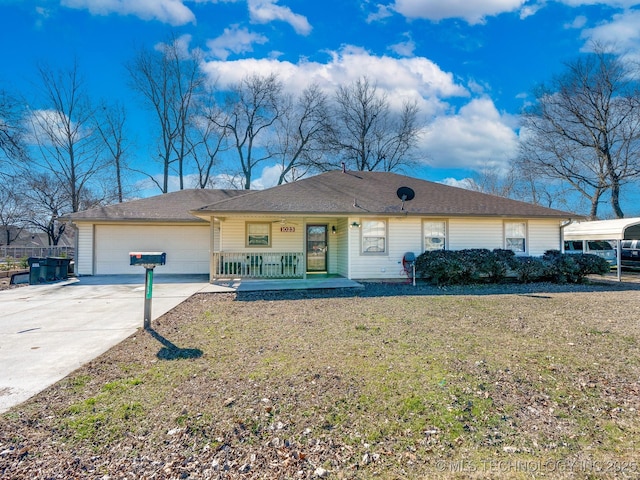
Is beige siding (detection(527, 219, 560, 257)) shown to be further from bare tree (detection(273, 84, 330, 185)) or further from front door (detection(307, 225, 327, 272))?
bare tree (detection(273, 84, 330, 185))

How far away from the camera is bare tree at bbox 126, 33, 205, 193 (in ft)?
80.7

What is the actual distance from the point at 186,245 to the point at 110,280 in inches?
119

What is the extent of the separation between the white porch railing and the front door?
57.7 inches

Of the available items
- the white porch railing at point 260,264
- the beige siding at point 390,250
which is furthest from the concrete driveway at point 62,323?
the beige siding at point 390,250

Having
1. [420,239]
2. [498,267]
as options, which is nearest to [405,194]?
[420,239]

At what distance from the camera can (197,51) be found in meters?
25.2

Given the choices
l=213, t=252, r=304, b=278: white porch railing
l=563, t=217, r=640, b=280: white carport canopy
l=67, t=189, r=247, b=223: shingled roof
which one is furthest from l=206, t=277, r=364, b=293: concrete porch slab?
l=563, t=217, r=640, b=280: white carport canopy

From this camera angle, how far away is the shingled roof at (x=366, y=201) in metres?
11.1

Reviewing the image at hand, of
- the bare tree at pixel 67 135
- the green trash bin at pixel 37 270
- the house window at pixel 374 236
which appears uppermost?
the bare tree at pixel 67 135

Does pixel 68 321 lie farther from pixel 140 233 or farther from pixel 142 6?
pixel 142 6

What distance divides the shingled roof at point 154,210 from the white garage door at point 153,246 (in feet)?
1.75

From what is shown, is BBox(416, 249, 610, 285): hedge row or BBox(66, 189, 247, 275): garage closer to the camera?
BBox(416, 249, 610, 285): hedge row

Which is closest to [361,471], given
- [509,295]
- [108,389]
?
[108,389]

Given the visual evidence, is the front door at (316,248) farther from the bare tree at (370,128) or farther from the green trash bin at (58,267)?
the bare tree at (370,128)
